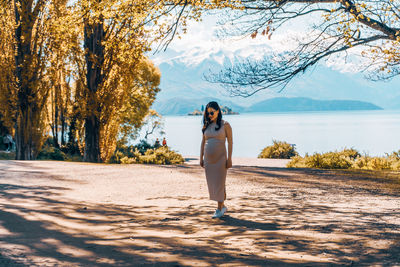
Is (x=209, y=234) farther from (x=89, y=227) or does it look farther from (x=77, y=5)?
(x=77, y=5)

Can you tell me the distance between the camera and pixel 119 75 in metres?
16.7

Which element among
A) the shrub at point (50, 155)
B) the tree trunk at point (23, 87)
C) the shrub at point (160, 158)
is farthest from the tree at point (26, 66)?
the shrub at point (50, 155)

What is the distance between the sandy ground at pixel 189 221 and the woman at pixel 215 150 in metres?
0.51

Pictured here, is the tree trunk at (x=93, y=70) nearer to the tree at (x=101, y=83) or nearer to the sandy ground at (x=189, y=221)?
the tree at (x=101, y=83)

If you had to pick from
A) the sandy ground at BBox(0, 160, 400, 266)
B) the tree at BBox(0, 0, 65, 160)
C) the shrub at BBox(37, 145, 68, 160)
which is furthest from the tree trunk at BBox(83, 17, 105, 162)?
the shrub at BBox(37, 145, 68, 160)

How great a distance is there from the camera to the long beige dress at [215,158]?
7.14 metres

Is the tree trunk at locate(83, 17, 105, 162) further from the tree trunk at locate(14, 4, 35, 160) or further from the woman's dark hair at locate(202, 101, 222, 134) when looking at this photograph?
the woman's dark hair at locate(202, 101, 222, 134)

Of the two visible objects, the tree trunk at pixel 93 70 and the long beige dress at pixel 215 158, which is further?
the tree trunk at pixel 93 70

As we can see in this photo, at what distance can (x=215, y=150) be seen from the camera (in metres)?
7.13

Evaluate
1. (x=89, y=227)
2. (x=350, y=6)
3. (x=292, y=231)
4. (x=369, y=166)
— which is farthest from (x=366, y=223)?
(x=369, y=166)

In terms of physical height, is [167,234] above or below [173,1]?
below

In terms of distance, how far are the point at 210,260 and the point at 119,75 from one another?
41.7 ft

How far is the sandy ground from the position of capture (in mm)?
5031

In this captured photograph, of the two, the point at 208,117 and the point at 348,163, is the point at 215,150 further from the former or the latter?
the point at 348,163
